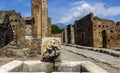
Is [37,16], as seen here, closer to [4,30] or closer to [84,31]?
[84,31]

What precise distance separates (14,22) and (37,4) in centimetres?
601

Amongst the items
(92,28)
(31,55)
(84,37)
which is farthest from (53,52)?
(84,37)

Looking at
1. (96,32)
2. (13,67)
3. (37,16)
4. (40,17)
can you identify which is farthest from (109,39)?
(13,67)

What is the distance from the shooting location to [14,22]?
1718 inches

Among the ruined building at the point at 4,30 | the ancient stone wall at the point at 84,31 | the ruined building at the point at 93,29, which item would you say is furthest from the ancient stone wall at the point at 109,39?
the ruined building at the point at 4,30

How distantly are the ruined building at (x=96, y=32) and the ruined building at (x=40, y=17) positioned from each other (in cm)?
575

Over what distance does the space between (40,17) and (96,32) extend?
8.31 m

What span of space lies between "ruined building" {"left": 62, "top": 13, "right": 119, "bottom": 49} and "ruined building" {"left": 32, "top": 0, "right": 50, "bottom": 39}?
5.75 meters

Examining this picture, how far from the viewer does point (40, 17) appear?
39.2 m

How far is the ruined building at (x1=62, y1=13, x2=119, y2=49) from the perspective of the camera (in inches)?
1179

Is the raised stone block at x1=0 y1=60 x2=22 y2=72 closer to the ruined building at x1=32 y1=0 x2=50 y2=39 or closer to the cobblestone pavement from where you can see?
the cobblestone pavement

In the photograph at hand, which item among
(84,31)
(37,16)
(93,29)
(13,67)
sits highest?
(37,16)

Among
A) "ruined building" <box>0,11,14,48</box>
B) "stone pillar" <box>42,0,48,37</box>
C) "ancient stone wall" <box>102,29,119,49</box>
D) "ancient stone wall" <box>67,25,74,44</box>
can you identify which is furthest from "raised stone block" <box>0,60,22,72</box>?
"ancient stone wall" <box>67,25,74,44</box>

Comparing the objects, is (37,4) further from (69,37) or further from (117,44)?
(117,44)
